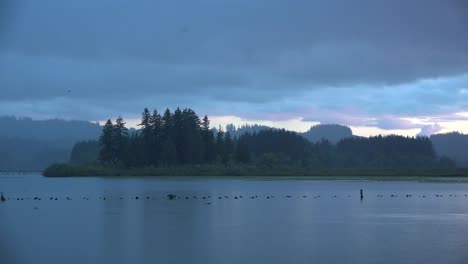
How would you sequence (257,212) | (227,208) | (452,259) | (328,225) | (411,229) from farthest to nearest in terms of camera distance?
(227,208) → (257,212) → (328,225) → (411,229) → (452,259)

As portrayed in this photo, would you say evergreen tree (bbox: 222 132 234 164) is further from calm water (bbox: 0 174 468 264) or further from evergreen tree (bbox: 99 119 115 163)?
calm water (bbox: 0 174 468 264)

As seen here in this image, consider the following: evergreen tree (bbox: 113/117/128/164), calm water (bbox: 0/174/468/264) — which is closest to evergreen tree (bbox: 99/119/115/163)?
evergreen tree (bbox: 113/117/128/164)

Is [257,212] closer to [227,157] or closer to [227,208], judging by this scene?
[227,208]

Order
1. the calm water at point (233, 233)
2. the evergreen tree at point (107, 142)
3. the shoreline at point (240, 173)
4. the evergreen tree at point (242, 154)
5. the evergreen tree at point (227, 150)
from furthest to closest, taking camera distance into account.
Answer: the evergreen tree at point (242, 154)
the evergreen tree at point (227, 150)
the evergreen tree at point (107, 142)
the shoreline at point (240, 173)
the calm water at point (233, 233)

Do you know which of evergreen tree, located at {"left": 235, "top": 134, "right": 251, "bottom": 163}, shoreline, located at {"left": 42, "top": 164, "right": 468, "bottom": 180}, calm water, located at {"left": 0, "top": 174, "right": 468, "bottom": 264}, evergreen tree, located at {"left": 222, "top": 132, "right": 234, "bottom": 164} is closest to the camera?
calm water, located at {"left": 0, "top": 174, "right": 468, "bottom": 264}

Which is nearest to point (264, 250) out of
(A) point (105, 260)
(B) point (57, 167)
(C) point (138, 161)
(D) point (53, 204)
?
(A) point (105, 260)

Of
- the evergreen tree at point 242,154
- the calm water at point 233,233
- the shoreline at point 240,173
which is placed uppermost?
the evergreen tree at point 242,154

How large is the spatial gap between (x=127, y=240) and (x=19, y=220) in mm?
14373

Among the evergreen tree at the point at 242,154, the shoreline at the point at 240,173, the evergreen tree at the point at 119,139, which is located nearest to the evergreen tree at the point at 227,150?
the evergreen tree at the point at 242,154

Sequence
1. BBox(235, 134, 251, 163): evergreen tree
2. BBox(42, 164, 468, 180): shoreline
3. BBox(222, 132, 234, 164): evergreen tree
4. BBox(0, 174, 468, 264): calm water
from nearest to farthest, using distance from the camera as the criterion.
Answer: BBox(0, 174, 468, 264): calm water
BBox(42, 164, 468, 180): shoreline
BBox(222, 132, 234, 164): evergreen tree
BBox(235, 134, 251, 163): evergreen tree

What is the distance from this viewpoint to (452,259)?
85.1 ft

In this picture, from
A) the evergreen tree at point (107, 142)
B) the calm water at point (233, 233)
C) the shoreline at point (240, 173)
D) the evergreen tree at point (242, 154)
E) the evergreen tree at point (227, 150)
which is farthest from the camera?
the evergreen tree at point (242, 154)

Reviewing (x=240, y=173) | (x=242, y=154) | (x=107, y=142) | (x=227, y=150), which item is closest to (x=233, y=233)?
(x=240, y=173)

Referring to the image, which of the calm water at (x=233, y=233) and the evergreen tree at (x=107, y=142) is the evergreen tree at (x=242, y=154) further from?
the calm water at (x=233, y=233)
